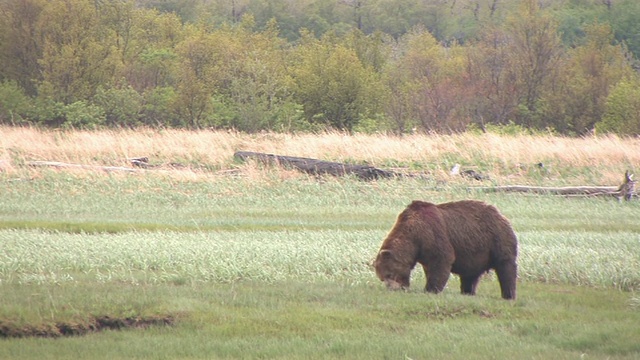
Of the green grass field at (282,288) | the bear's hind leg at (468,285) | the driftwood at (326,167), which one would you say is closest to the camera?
the green grass field at (282,288)

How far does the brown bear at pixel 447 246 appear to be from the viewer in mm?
10328

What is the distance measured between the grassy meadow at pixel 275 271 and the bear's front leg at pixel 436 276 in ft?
0.99

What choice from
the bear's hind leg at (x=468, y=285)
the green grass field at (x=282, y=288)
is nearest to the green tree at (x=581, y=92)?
the green grass field at (x=282, y=288)

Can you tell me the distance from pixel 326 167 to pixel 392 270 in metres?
17.2

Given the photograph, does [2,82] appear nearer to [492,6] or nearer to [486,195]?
[486,195]

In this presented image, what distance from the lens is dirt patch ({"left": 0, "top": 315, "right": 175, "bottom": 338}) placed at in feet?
27.0

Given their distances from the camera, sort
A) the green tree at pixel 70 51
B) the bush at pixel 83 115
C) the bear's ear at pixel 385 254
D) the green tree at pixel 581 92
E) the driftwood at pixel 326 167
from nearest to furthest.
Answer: the bear's ear at pixel 385 254 < the driftwood at pixel 326 167 < the bush at pixel 83 115 < the green tree at pixel 70 51 < the green tree at pixel 581 92

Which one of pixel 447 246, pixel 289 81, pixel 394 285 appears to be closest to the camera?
pixel 447 246

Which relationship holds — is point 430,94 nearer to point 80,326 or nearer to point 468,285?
point 468,285

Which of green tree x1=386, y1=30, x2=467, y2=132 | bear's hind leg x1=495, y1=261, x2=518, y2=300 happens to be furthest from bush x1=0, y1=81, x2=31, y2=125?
bear's hind leg x1=495, y1=261, x2=518, y2=300

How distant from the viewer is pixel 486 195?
24.3 metres

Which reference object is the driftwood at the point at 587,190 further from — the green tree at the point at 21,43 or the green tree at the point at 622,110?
the green tree at the point at 21,43

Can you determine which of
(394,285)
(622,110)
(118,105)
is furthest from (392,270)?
(622,110)

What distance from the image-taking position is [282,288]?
10.8 meters
